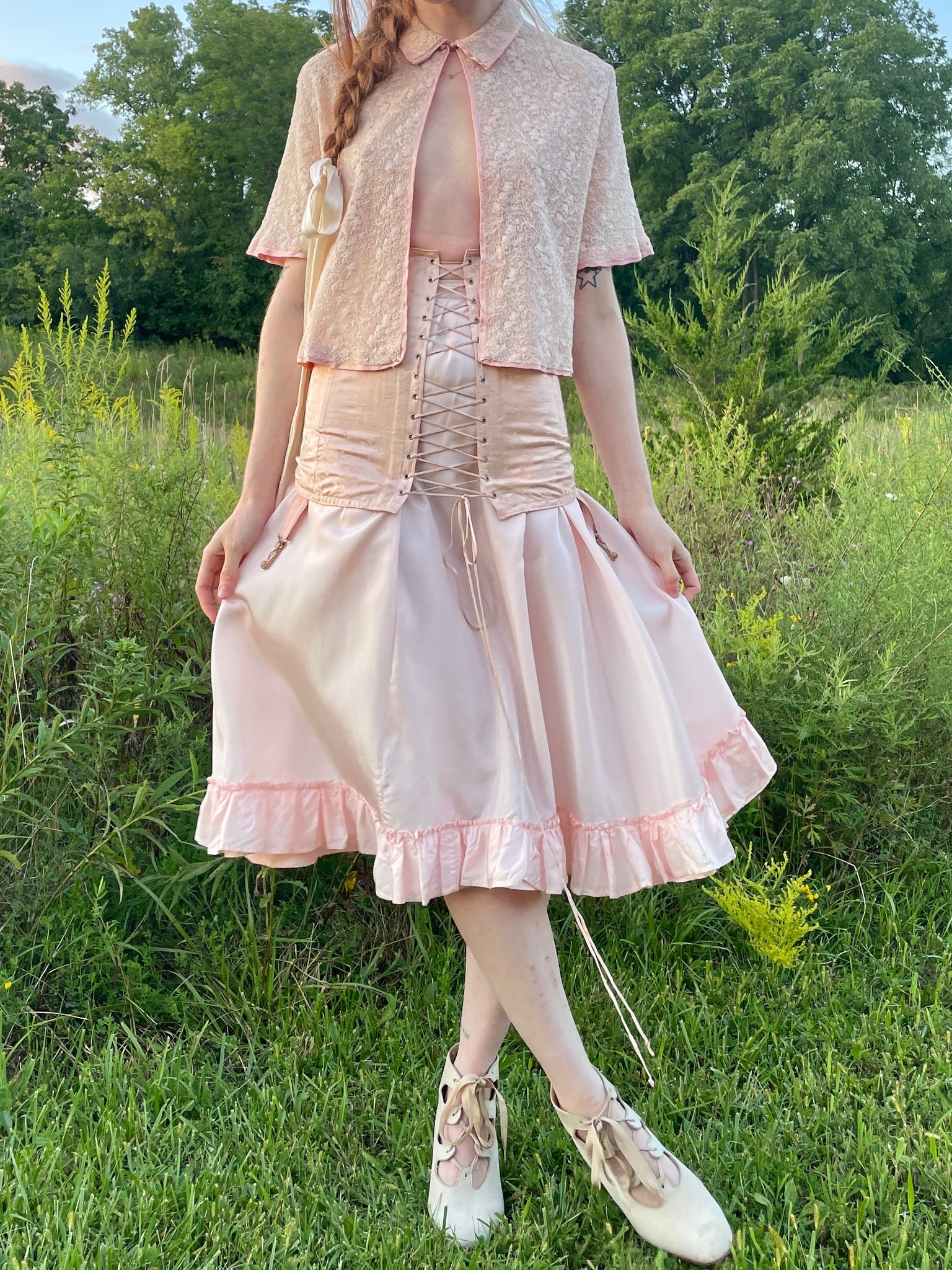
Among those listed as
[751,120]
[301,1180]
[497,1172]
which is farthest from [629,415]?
[751,120]

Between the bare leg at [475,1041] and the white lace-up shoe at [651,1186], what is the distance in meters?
0.16

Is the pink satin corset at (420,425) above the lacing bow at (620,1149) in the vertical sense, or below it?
above

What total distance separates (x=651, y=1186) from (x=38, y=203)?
26.6m

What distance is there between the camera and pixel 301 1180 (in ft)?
5.27

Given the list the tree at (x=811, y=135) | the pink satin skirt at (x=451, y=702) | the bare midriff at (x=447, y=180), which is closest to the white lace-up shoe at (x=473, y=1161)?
the pink satin skirt at (x=451, y=702)

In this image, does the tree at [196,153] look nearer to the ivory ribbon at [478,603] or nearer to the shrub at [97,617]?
the shrub at [97,617]

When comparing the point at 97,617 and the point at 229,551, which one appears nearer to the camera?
the point at 229,551

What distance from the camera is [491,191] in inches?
58.0

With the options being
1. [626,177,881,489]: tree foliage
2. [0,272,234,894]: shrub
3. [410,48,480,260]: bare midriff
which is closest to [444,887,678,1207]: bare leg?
[0,272,234,894]: shrub

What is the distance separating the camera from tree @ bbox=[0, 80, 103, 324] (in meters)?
20.1

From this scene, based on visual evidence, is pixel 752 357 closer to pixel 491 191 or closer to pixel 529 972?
pixel 491 191

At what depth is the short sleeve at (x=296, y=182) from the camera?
1.58 m

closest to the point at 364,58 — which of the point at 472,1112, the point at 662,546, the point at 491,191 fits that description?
the point at 491,191

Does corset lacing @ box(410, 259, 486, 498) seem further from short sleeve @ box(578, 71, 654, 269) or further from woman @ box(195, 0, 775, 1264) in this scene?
short sleeve @ box(578, 71, 654, 269)
